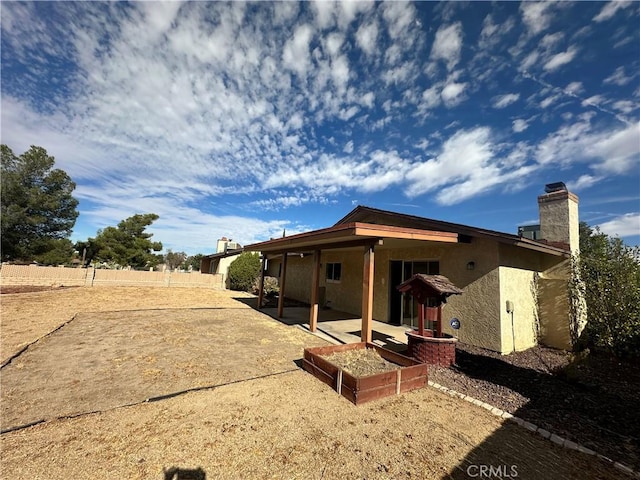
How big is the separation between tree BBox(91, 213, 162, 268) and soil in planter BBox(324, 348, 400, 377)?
2858 centimetres

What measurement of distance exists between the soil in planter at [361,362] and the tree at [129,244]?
28580 mm

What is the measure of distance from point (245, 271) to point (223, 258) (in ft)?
19.4

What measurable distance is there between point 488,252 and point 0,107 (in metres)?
16.0

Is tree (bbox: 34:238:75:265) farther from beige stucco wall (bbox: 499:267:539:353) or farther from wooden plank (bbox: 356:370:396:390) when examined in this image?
beige stucco wall (bbox: 499:267:539:353)

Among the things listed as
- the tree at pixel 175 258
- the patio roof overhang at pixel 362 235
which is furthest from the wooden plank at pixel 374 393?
the tree at pixel 175 258

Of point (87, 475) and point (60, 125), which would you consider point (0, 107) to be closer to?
point (60, 125)

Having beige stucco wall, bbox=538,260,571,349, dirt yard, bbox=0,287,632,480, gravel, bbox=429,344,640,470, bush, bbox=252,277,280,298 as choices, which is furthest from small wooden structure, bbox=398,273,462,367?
bush, bbox=252,277,280,298

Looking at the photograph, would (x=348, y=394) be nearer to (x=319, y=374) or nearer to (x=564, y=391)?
(x=319, y=374)

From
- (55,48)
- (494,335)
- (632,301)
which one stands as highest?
(55,48)

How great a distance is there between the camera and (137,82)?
9.21 meters

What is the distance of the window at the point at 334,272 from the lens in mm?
12859

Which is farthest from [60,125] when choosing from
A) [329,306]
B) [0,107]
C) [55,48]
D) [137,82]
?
[329,306]

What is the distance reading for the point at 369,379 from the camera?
12.8 feet

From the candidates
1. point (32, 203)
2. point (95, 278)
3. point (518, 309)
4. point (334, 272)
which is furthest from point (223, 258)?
point (518, 309)
